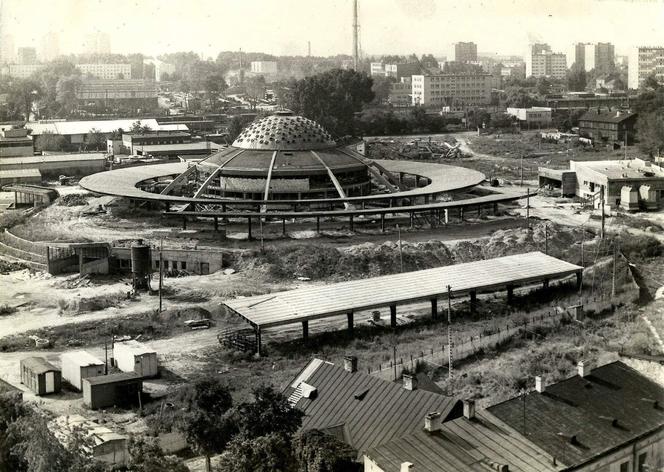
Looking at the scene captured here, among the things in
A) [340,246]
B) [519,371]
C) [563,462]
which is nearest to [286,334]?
[519,371]

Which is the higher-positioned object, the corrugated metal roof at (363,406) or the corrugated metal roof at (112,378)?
the corrugated metal roof at (363,406)

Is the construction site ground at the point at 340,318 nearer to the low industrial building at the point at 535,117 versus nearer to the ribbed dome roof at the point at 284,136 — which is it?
the ribbed dome roof at the point at 284,136

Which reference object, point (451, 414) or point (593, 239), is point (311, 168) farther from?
point (451, 414)

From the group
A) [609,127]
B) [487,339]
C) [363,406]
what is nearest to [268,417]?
[363,406]

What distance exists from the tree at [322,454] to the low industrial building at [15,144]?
7372 centimetres

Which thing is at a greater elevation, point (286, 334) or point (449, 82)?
point (449, 82)

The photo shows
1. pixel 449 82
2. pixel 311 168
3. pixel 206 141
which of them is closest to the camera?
pixel 311 168

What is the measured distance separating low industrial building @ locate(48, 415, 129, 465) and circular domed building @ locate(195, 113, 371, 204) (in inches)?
1278

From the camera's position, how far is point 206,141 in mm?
103125

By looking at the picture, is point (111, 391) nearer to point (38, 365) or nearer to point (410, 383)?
point (38, 365)

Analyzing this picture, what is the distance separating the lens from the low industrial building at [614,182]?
63.7 metres

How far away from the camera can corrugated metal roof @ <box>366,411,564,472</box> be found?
20734 mm

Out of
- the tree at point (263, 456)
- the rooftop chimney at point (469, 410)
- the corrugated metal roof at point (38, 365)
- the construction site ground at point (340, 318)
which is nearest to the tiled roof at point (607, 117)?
the construction site ground at point (340, 318)

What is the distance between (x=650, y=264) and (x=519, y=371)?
64.2 ft
